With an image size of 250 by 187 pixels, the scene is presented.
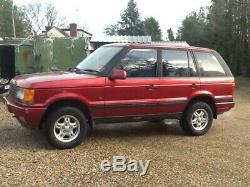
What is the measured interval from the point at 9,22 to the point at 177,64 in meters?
56.8

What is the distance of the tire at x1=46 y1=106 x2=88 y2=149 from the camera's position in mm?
7547

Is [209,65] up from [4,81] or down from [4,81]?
up

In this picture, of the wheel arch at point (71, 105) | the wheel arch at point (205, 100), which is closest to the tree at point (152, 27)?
the wheel arch at point (205, 100)

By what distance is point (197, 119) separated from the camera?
9.27 meters

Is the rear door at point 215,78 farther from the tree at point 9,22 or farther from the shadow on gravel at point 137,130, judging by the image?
the tree at point 9,22

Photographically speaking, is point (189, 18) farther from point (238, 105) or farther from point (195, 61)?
point (195, 61)

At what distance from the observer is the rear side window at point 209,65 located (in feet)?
30.5

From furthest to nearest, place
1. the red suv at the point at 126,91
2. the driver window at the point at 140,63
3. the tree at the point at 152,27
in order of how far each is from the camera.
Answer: the tree at the point at 152,27, the driver window at the point at 140,63, the red suv at the point at 126,91

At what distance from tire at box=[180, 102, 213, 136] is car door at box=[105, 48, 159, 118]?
899 mm

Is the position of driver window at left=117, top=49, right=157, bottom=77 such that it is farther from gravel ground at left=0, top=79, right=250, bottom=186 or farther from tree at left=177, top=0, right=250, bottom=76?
tree at left=177, top=0, right=250, bottom=76

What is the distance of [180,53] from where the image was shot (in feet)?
29.8

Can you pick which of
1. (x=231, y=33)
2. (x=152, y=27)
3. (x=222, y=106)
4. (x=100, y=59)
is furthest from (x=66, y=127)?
(x=152, y=27)

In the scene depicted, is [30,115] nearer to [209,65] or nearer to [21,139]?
[21,139]

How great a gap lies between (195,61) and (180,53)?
387 millimetres
